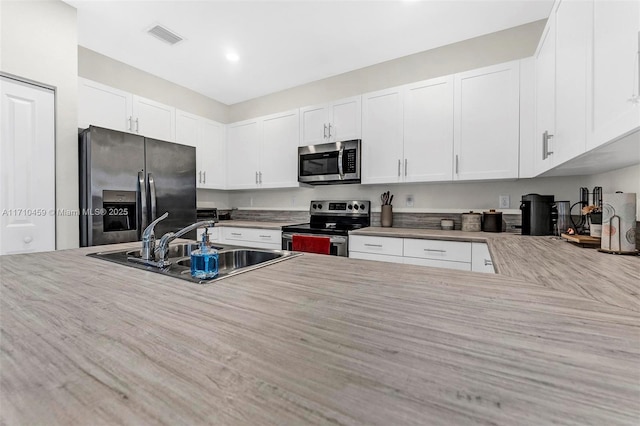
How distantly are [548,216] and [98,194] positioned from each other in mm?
3524

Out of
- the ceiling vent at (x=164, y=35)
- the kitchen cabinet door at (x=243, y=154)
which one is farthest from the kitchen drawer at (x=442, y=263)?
the ceiling vent at (x=164, y=35)

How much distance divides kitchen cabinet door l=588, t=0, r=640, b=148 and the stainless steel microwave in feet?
6.27

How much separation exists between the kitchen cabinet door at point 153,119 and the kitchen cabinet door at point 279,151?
108cm

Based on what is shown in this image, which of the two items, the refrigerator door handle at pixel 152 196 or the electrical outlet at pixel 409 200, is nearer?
the refrigerator door handle at pixel 152 196

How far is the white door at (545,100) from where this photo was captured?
1697 mm

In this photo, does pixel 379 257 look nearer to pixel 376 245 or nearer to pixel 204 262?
pixel 376 245

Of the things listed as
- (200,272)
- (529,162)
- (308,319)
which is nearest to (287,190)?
(529,162)

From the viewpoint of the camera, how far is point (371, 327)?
0.55 metres

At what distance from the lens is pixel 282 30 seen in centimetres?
251

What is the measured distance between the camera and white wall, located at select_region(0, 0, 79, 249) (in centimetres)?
195

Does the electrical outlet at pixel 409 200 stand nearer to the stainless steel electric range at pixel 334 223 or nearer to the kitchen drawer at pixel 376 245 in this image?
the stainless steel electric range at pixel 334 223

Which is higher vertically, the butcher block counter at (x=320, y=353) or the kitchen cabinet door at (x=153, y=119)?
the kitchen cabinet door at (x=153, y=119)

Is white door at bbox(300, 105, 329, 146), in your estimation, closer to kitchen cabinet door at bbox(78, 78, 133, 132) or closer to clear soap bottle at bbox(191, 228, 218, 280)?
kitchen cabinet door at bbox(78, 78, 133, 132)

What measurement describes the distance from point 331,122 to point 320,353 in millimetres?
2928
